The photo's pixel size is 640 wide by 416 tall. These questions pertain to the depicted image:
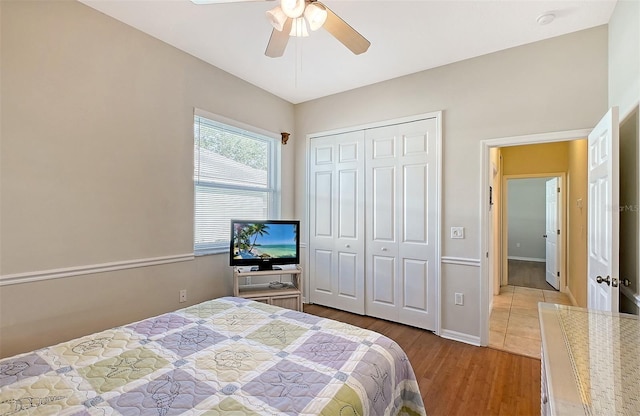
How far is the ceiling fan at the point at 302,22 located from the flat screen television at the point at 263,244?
1.79 meters

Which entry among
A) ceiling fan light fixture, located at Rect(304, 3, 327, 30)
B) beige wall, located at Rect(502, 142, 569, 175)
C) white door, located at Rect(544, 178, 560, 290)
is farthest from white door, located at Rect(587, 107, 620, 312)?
white door, located at Rect(544, 178, 560, 290)

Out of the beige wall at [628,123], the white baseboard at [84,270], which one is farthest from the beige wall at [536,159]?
the white baseboard at [84,270]

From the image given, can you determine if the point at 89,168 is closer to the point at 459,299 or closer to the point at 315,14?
the point at 315,14

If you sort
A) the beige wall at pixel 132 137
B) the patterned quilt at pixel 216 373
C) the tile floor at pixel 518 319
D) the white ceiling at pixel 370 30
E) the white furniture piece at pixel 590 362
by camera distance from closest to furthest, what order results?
the white furniture piece at pixel 590 362
the patterned quilt at pixel 216 373
the beige wall at pixel 132 137
the white ceiling at pixel 370 30
the tile floor at pixel 518 319

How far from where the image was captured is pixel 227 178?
332 centimetres

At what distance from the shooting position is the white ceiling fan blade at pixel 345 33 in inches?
66.1

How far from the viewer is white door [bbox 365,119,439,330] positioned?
10.2ft

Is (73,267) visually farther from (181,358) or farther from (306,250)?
(306,250)

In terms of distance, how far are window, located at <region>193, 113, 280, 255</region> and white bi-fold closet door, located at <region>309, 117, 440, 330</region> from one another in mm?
615

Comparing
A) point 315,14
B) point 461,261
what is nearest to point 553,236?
point 461,261

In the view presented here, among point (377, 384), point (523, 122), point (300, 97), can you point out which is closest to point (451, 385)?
point (377, 384)

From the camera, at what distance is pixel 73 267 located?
2098mm

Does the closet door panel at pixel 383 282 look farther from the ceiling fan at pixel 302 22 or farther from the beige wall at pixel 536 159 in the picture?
the beige wall at pixel 536 159

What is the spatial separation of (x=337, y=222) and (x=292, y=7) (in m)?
2.61
